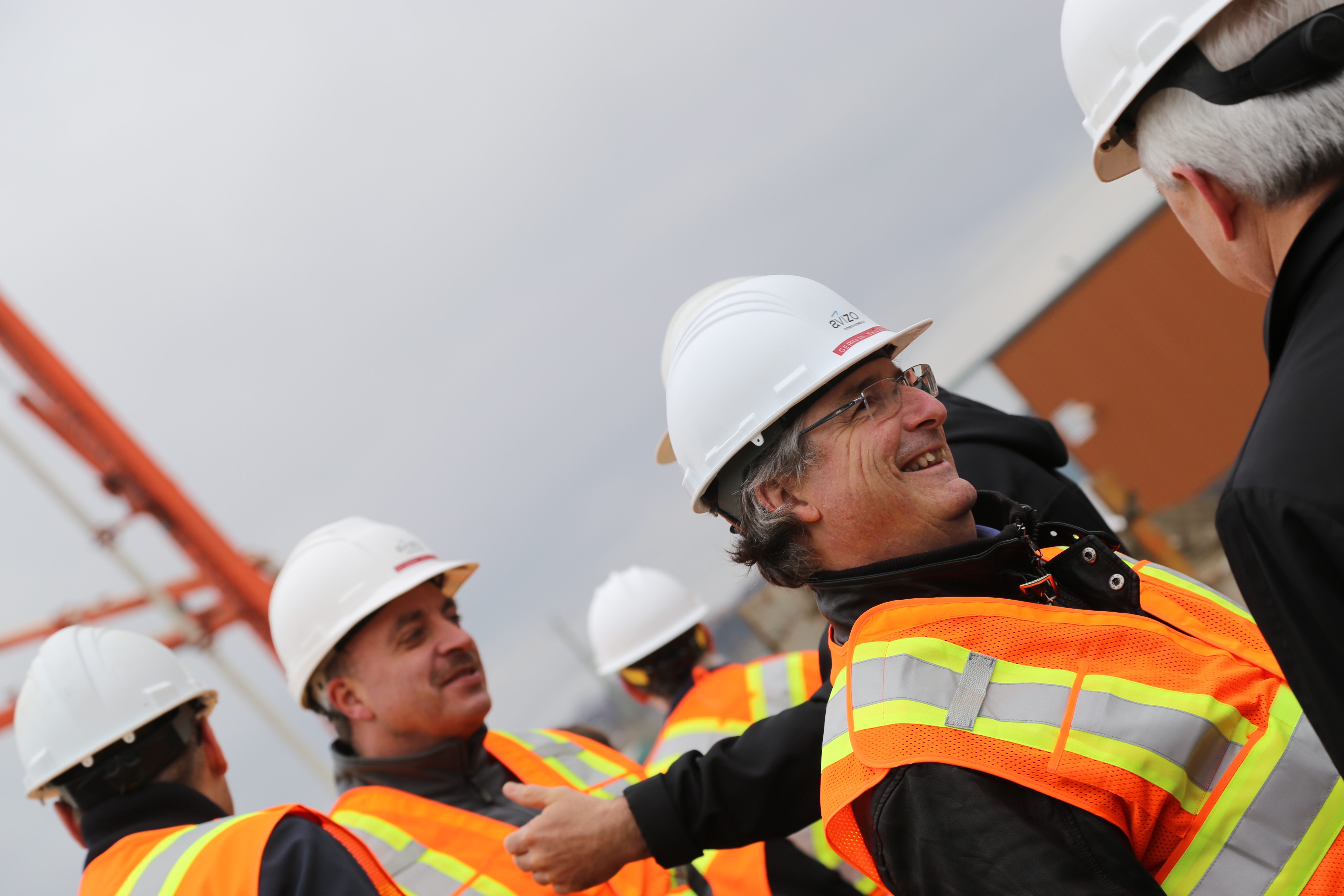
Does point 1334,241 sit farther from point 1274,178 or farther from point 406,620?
point 406,620

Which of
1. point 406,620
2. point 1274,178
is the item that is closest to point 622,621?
point 406,620

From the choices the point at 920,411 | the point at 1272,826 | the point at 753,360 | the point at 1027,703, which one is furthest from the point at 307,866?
the point at 1272,826

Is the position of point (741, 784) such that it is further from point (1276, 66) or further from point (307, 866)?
point (1276, 66)

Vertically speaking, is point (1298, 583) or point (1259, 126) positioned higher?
point (1259, 126)

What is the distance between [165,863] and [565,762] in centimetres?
176

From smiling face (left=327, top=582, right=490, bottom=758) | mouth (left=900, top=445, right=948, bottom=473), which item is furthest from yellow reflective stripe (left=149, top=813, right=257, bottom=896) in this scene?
mouth (left=900, top=445, right=948, bottom=473)

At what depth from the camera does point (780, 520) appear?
2.19 m

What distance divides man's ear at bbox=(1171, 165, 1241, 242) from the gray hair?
3.26 feet

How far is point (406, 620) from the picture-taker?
3844 millimetres

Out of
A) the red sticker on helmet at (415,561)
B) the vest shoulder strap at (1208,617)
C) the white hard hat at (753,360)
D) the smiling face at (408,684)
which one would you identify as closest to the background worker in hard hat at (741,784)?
the white hard hat at (753,360)

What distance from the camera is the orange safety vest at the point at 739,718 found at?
3455 mm

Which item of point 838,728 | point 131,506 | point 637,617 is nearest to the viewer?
point 838,728

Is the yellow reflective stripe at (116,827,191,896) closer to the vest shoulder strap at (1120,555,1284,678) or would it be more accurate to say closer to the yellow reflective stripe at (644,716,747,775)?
the yellow reflective stripe at (644,716,747,775)

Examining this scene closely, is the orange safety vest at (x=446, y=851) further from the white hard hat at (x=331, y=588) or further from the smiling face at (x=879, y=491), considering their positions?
the smiling face at (x=879, y=491)
